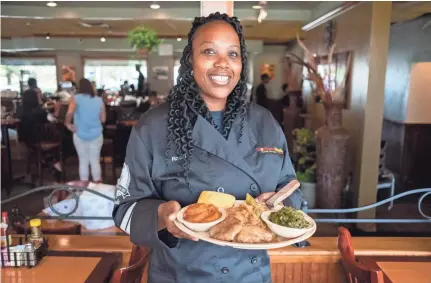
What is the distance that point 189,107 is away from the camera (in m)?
1.32

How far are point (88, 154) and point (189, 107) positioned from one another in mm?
3787

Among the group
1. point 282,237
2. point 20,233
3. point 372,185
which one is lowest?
point 372,185

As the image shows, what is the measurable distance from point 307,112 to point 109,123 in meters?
3.41

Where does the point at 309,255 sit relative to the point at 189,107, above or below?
below

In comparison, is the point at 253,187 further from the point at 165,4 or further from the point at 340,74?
the point at 165,4

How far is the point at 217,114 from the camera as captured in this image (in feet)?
4.50

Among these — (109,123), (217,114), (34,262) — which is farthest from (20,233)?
(109,123)

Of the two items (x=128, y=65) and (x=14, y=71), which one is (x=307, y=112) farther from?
(x=14, y=71)

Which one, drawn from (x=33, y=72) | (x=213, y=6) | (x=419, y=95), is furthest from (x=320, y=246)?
(x=33, y=72)

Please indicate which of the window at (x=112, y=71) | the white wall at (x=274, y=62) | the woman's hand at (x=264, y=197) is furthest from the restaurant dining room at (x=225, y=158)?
Answer: the white wall at (x=274, y=62)

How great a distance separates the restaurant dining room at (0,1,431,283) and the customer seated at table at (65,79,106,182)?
0.7 inches

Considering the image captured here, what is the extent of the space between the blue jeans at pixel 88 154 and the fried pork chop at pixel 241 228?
3.85 m

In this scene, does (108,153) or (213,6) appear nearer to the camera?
(213,6)

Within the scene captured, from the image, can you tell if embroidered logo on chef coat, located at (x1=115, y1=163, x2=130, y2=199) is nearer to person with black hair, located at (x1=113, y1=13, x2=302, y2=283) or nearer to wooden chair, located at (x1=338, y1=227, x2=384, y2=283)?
person with black hair, located at (x1=113, y1=13, x2=302, y2=283)
